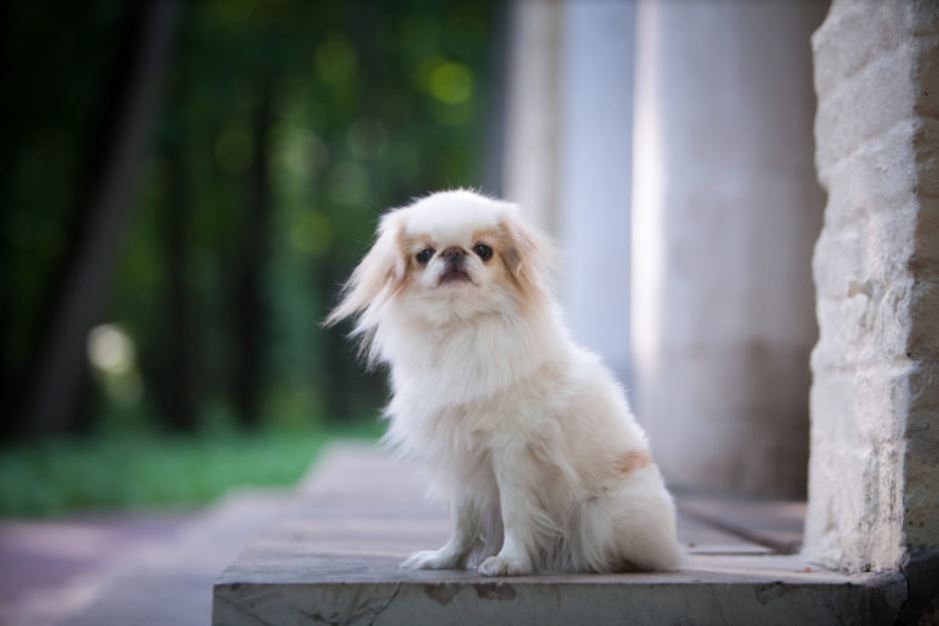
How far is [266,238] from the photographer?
19.7m

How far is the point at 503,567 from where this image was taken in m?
2.91

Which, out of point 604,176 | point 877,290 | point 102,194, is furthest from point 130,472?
point 877,290

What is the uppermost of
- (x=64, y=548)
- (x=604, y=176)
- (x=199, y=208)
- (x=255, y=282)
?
(x=199, y=208)

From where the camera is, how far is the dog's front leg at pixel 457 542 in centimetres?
312

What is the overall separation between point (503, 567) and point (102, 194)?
11.1 meters

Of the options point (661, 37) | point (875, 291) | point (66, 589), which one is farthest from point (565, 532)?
point (66, 589)

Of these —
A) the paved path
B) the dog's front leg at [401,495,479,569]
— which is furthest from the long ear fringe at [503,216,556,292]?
the paved path

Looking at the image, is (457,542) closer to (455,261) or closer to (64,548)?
(455,261)

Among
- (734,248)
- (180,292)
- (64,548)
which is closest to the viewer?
(734,248)

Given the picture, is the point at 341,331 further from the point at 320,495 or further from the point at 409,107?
the point at 320,495

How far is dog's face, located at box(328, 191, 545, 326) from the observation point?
3.03 meters

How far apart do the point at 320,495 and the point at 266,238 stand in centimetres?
1458

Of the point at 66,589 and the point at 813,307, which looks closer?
the point at 813,307

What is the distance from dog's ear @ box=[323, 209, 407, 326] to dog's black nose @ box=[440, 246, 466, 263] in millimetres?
179
